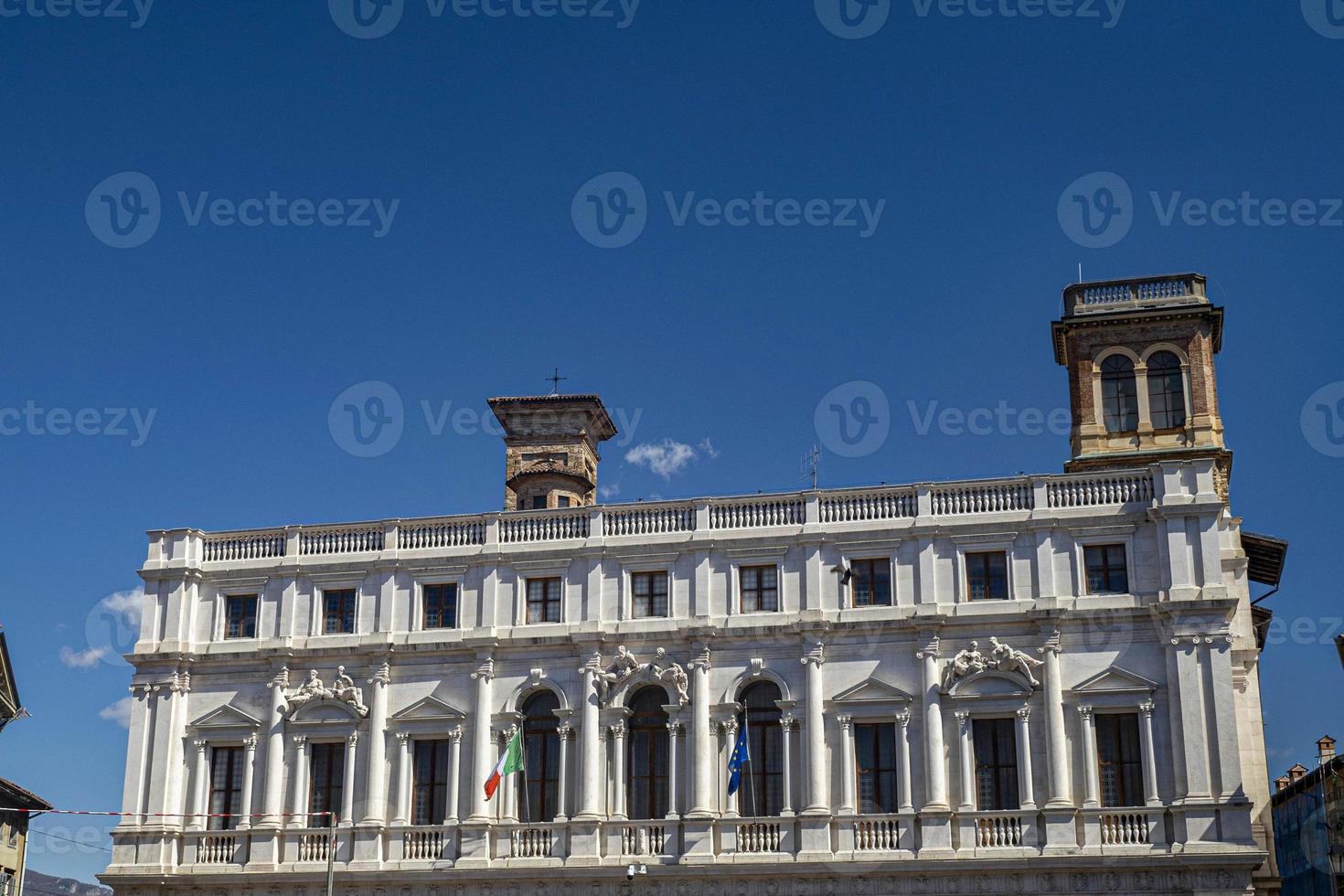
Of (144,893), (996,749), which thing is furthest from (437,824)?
(996,749)

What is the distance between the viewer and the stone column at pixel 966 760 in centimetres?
4066

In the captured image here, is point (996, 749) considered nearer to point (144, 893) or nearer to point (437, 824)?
point (437, 824)

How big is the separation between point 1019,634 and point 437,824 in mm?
17229

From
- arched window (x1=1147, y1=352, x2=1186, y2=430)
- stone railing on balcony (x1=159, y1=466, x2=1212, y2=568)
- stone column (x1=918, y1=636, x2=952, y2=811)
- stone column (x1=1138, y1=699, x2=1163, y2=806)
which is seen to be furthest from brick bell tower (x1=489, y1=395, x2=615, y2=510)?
stone column (x1=1138, y1=699, x2=1163, y2=806)

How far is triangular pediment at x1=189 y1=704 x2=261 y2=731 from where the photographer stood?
151ft

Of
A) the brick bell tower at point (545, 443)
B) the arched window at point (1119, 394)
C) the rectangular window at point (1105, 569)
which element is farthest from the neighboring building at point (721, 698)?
the brick bell tower at point (545, 443)

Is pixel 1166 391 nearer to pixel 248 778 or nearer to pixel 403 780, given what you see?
pixel 403 780

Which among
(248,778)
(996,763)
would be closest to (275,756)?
(248,778)

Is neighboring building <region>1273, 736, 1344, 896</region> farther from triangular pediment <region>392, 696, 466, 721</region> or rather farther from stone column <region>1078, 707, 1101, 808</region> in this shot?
triangular pediment <region>392, 696, 466, 721</region>

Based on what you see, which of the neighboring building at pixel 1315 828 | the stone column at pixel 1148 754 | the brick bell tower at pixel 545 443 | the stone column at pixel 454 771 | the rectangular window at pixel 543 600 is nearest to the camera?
the stone column at pixel 1148 754

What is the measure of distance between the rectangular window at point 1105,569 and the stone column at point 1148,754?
330 cm

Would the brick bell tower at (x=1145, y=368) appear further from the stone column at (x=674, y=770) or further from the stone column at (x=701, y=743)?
the stone column at (x=674, y=770)

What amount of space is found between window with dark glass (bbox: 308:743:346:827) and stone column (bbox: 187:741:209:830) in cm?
324

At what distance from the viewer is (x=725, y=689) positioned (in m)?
43.4
